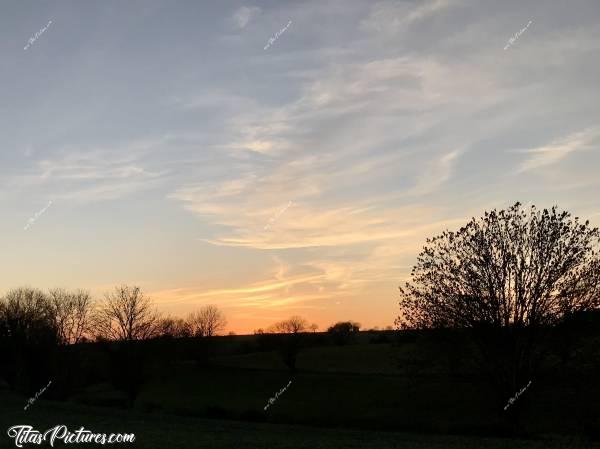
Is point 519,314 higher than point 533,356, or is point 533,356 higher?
point 519,314

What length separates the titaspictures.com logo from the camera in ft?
90.5

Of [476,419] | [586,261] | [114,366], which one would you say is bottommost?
[476,419]

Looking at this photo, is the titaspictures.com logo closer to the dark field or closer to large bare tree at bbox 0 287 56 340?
the dark field

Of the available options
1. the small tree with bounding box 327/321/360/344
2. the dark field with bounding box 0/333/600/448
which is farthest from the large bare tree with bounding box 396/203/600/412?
the small tree with bounding box 327/321/360/344

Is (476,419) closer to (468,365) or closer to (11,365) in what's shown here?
(468,365)

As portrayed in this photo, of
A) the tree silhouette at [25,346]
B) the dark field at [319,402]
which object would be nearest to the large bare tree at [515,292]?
the dark field at [319,402]

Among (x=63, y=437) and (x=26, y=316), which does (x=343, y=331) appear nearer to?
(x=26, y=316)

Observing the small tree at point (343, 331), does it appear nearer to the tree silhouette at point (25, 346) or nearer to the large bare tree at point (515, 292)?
the tree silhouette at point (25, 346)

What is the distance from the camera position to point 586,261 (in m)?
41.7

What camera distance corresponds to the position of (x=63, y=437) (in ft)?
98.0

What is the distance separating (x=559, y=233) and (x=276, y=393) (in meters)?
64.0

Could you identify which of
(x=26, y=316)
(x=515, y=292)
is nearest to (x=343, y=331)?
(x=26, y=316)

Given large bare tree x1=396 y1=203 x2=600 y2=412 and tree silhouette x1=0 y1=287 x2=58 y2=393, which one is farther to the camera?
tree silhouette x1=0 y1=287 x2=58 y2=393

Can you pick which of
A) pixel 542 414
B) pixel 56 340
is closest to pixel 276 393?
pixel 56 340
